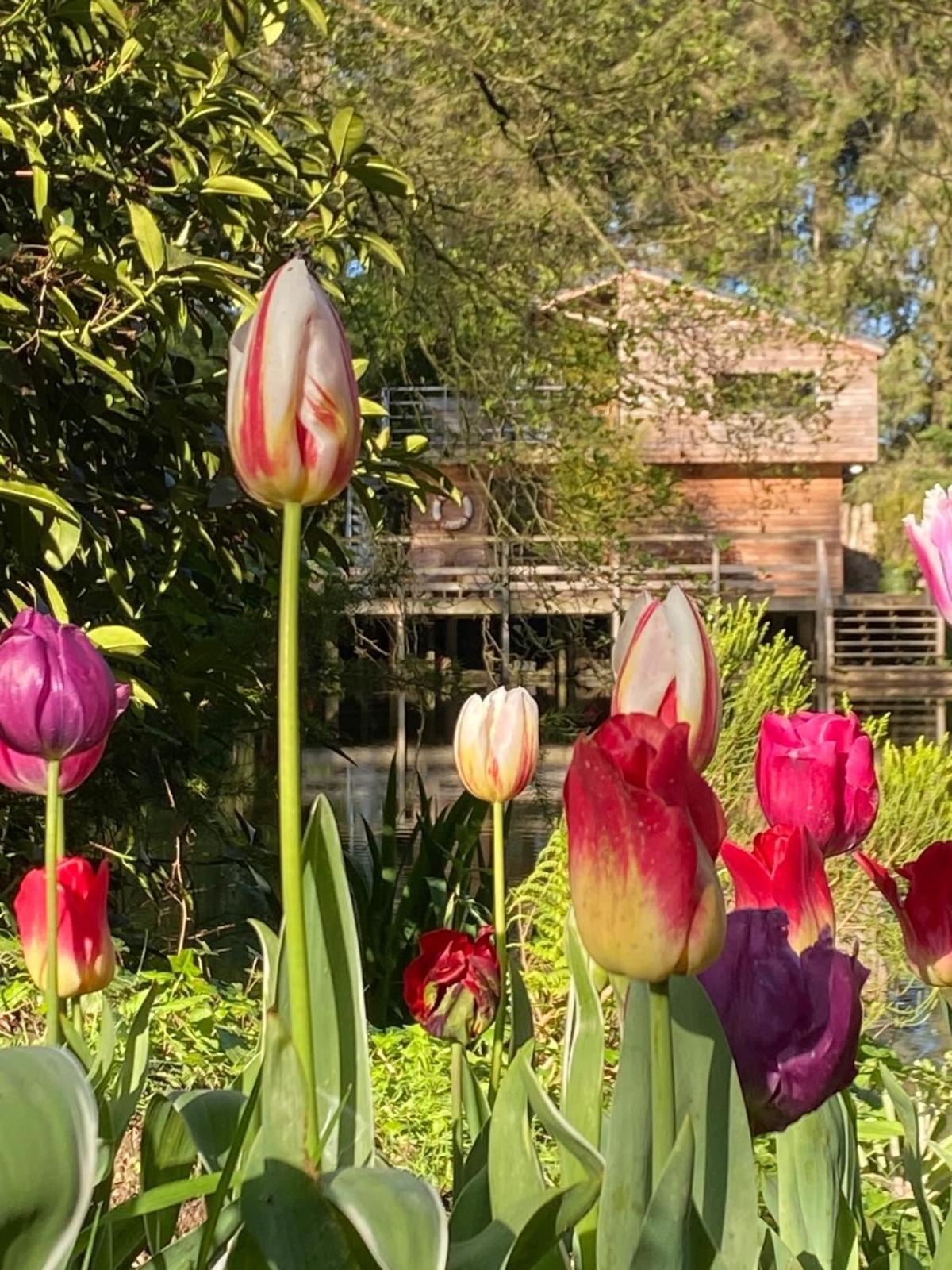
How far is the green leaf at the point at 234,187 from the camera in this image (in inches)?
82.8

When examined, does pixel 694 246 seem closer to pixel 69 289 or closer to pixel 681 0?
pixel 681 0

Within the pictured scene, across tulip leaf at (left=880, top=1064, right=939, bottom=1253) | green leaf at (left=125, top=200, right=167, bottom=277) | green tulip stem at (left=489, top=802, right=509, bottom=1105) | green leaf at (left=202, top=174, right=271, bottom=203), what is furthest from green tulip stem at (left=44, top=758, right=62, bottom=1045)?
green leaf at (left=202, top=174, right=271, bottom=203)

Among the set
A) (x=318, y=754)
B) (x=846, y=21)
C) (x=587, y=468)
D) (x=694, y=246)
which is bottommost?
(x=318, y=754)

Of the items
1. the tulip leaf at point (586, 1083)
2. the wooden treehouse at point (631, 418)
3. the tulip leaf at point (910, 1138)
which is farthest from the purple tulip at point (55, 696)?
the wooden treehouse at point (631, 418)

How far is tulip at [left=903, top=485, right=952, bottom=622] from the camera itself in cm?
94

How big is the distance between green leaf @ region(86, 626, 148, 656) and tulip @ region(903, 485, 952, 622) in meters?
0.98

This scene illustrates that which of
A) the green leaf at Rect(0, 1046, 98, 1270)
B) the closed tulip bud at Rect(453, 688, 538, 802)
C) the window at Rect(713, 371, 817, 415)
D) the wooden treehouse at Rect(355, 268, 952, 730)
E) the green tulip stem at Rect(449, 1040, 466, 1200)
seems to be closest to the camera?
the green leaf at Rect(0, 1046, 98, 1270)

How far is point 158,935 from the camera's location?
156 inches

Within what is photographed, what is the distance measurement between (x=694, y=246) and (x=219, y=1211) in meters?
5.17

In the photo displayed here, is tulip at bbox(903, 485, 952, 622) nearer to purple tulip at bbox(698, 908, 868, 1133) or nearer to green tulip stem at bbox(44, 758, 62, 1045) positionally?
purple tulip at bbox(698, 908, 868, 1133)

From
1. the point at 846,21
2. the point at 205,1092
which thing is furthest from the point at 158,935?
the point at 846,21

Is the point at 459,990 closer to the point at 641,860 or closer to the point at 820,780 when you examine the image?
the point at 820,780

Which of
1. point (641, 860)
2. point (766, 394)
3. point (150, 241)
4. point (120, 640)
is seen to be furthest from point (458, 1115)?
point (766, 394)

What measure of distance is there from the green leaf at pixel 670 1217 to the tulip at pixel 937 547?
0.46 metres
